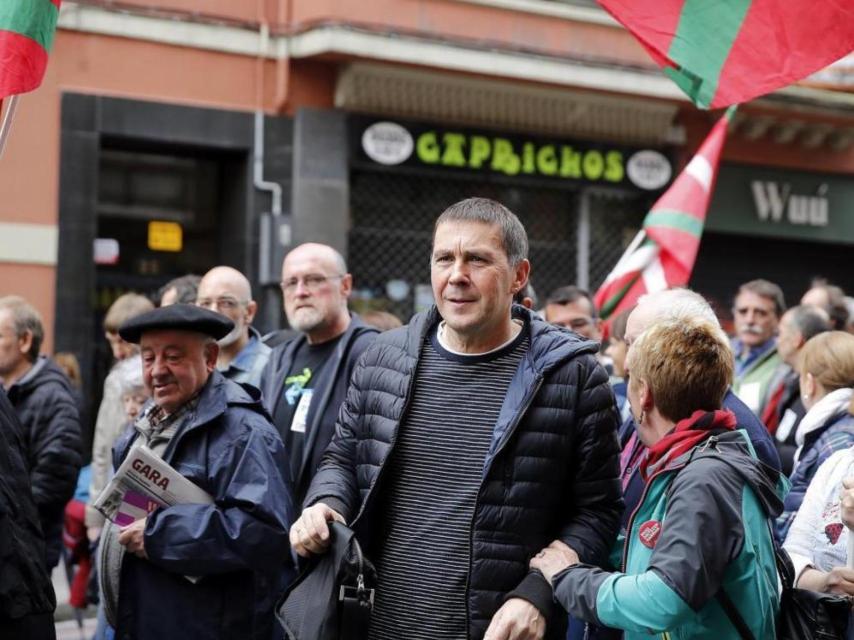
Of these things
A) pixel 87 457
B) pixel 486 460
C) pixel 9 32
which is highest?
pixel 9 32

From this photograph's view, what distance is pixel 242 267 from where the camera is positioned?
510 inches

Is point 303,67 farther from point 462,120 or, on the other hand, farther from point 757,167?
point 757,167

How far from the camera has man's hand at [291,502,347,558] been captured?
3.61 meters

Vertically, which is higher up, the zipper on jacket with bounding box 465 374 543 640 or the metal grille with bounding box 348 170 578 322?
the metal grille with bounding box 348 170 578 322

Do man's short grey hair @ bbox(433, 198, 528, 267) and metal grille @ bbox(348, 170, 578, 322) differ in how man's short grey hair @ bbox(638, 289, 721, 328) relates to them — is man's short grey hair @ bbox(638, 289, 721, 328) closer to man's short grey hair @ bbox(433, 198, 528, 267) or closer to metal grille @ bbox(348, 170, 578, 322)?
man's short grey hair @ bbox(433, 198, 528, 267)

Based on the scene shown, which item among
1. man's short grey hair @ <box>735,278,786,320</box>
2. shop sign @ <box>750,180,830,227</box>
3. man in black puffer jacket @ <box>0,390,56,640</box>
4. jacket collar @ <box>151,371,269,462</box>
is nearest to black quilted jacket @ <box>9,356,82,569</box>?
man in black puffer jacket @ <box>0,390,56,640</box>

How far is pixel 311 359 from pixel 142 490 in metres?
1.83

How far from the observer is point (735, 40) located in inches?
193

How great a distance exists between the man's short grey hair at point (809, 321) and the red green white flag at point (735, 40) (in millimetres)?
2736

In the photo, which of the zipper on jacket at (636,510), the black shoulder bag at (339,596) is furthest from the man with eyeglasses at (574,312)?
the black shoulder bag at (339,596)

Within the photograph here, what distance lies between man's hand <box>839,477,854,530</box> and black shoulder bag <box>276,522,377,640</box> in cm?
144

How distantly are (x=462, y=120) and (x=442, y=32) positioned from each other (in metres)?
1.06

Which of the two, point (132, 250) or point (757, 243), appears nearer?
point (132, 250)

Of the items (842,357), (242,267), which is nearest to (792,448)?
(842,357)
